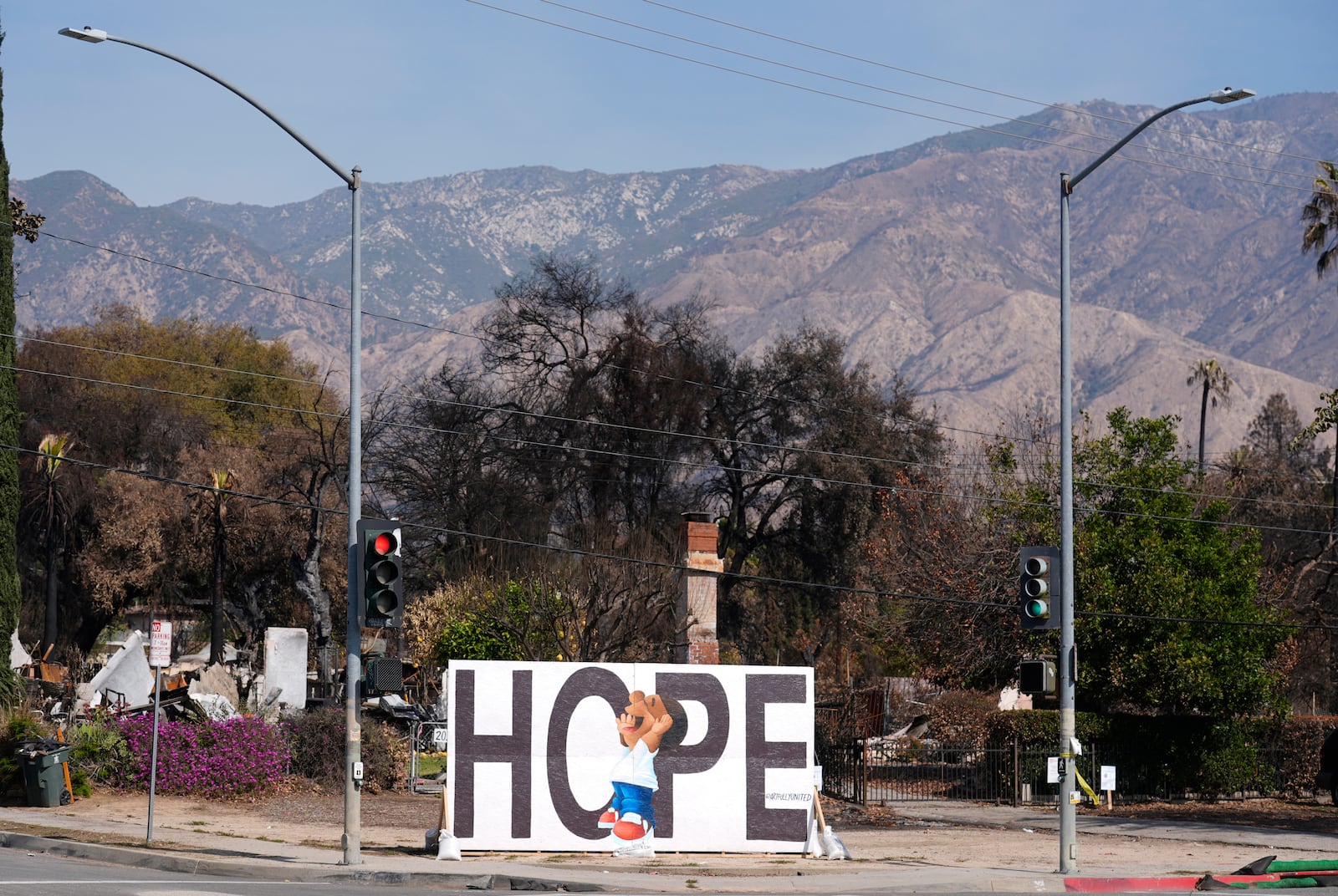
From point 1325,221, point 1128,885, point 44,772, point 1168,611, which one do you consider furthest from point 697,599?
point 1128,885

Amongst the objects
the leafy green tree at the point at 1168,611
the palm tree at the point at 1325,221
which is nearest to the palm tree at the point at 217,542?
the leafy green tree at the point at 1168,611

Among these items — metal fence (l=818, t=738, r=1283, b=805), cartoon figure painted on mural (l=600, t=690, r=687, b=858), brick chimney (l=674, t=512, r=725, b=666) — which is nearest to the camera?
cartoon figure painted on mural (l=600, t=690, r=687, b=858)

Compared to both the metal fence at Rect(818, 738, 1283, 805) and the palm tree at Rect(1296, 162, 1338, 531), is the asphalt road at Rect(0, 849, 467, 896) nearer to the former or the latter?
the metal fence at Rect(818, 738, 1283, 805)

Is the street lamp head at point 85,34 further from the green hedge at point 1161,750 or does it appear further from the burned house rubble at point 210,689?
the green hedge at point 1161,750

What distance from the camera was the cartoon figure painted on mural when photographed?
20594 mm

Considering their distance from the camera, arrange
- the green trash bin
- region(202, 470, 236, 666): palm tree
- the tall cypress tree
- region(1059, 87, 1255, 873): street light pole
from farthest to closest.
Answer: region(202, 470, 236, 666): palm tree → the tall cypress tree → the green trash bin → region(1059, 87, 1255, 873): street light pole

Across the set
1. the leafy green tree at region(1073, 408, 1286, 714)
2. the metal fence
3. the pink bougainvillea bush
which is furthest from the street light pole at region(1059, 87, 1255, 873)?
the pink bougainvillea bush

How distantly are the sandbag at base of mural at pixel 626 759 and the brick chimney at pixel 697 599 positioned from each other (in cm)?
1876

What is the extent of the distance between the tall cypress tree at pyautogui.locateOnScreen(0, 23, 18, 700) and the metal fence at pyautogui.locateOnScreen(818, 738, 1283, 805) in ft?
59.3

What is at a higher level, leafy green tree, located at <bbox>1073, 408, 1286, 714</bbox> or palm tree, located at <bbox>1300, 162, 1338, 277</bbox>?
palm tree, located at <bbox>1300, 162, 1338, 277</bbox>

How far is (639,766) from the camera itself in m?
20.8

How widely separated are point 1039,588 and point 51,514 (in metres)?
44.8

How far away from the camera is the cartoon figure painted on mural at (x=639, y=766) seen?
2059 centimetres

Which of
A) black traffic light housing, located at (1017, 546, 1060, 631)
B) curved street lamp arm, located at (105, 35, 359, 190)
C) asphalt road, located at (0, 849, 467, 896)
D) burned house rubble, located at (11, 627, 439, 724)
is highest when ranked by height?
curved street lamp arm, located at (105, 35, 359, 190)
